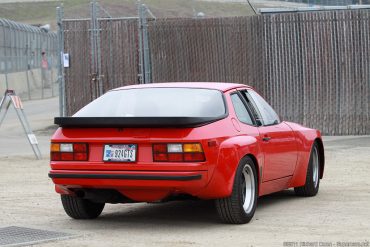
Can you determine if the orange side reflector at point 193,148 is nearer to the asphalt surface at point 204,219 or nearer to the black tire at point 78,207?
the asphalt surface at point 204,219

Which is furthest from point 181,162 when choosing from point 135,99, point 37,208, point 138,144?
point 37,208

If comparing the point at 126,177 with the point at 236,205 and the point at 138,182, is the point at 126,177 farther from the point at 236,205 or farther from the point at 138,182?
the point at 236,205

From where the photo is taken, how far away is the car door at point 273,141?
9.63 metres

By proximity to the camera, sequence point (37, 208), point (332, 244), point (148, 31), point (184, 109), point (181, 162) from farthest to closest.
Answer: point (148, 31) < point (37, 208) < point (184, 109) < point (181, 162) < point (332, 244)

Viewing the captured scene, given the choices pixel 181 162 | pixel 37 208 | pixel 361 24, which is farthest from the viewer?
pixel 361 24

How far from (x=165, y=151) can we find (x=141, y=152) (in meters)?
0.25

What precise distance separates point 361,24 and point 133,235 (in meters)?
11.6

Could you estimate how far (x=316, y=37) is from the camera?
19.2 m

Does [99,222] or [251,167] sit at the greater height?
[251,167]

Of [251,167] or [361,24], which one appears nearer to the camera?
[251,167]

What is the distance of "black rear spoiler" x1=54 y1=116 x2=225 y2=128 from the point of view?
27.6 feet

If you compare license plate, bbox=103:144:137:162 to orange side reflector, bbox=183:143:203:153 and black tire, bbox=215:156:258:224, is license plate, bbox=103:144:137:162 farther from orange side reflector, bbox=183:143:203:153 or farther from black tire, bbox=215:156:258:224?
black tire, bbox=215:156:258:224

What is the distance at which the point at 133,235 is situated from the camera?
846cm

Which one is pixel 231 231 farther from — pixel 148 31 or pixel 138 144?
pixel 148 31
